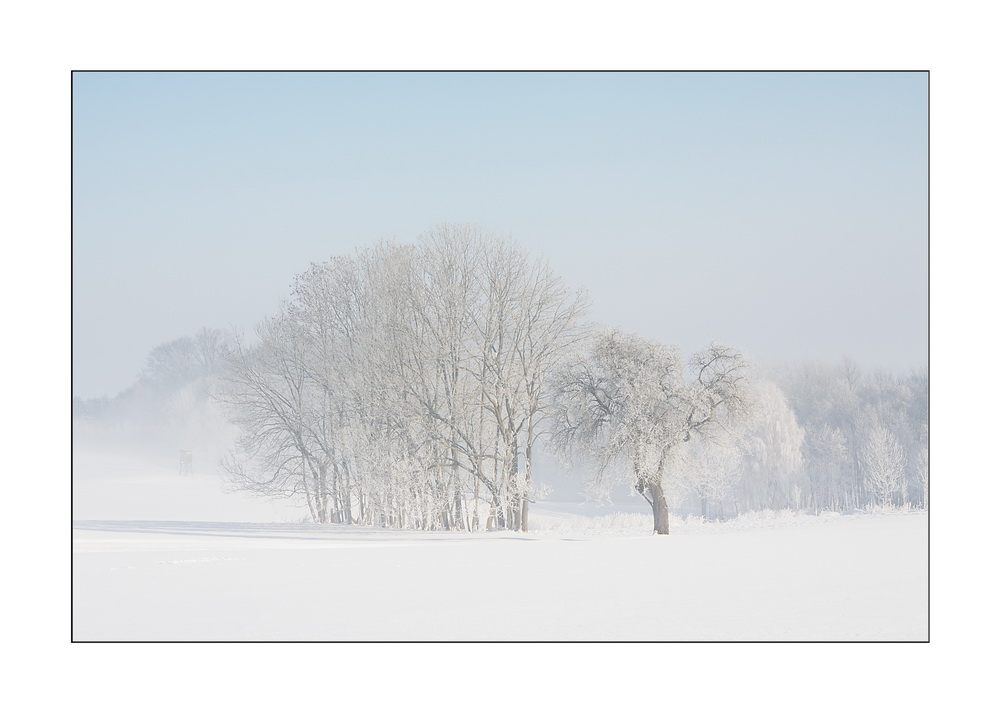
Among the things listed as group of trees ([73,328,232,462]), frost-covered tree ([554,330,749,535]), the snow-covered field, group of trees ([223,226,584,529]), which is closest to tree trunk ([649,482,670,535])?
frost-covered tree ([554,330,749,535])

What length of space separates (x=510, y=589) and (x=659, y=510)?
33.4ft

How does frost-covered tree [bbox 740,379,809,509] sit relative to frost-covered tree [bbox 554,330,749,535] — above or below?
below

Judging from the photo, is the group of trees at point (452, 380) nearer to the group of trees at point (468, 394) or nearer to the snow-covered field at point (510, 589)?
the group of trees at point (468, 394)

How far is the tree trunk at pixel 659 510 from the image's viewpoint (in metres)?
19.2

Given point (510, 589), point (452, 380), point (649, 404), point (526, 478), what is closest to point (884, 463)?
point (526, 478)

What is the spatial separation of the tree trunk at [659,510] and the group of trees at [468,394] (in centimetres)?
5

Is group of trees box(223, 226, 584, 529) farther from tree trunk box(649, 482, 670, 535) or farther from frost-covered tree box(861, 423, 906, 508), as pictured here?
frost-covered tree box(861, 423, 906, 508)

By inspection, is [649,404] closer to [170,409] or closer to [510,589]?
[510,589]

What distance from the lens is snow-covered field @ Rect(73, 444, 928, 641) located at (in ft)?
26.6

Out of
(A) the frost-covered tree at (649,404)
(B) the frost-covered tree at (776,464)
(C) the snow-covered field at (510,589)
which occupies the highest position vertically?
(A) the frost-covered tree at (649,404)

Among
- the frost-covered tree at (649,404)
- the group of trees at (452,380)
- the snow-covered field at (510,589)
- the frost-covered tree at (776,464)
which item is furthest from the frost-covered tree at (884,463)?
the group of trees at (452,380)

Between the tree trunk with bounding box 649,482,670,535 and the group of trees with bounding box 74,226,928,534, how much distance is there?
0.17 feet
